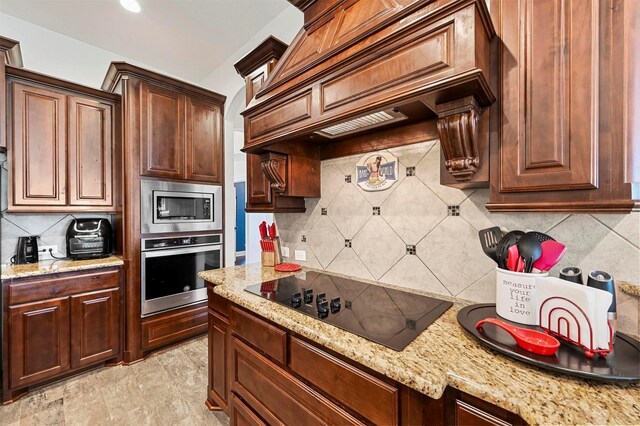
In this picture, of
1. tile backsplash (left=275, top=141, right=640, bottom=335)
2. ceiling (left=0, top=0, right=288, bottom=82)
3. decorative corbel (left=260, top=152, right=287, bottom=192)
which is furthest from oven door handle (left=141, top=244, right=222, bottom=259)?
ceiling (left=0, top=0, right=288, bottom=82)

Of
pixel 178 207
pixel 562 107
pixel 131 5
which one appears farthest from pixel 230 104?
pixel 562 107

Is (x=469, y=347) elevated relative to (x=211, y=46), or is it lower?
lower

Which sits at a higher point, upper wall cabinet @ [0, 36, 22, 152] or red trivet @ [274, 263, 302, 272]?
upper wall cabinet @ [0, 36, 22, 152]

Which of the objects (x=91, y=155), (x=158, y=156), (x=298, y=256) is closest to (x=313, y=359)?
(x=298, y=256)

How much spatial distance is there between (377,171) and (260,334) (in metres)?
1.11

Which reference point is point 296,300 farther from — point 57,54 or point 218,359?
point 57,54

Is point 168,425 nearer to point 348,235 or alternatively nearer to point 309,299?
point 309,299

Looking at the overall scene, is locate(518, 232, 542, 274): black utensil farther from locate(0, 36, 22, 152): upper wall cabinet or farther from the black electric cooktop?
locate(0, 36, 22, 152): upper wall cabinet

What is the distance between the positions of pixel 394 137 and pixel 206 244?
2234 mm

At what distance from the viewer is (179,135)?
268 centimetres

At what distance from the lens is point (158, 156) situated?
2.53 meters

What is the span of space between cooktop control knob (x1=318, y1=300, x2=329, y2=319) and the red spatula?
2.58 ft

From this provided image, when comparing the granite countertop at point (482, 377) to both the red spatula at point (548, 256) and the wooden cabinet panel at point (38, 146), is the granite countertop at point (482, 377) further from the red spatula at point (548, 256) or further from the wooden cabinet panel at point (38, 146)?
the wooden cabinet panel at point (38, 146)

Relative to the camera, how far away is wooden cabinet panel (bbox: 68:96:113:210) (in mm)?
2346
